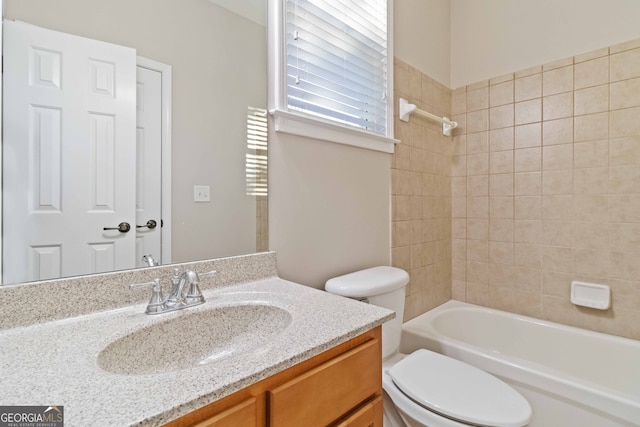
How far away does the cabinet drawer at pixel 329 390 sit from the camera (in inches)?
22.9

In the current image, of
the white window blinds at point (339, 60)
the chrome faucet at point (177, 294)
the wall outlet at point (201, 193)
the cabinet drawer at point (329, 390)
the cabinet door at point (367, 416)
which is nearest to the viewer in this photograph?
the cabinet drawer at point (329, 390)

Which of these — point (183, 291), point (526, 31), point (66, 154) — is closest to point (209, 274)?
point (183, 291)

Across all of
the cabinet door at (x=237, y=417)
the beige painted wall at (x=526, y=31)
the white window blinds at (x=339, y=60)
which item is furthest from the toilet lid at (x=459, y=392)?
the beige painted wall at (x=526, y=31)

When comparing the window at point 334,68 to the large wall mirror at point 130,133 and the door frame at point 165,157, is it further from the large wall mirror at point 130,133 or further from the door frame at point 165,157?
the door frame at point 165,157

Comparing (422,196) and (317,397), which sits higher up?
(422,196)

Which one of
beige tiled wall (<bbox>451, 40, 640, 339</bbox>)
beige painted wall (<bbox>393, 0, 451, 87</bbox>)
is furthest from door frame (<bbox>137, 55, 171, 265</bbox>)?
beige tiled wall (<bbox>451, 40, 640, 339</bbox>)

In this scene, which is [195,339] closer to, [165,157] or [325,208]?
[165,157]

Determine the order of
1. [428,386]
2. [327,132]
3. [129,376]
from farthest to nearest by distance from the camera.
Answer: [327,132], [428,386], [129,376]

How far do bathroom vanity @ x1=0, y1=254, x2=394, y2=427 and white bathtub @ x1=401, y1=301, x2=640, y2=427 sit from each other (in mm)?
876

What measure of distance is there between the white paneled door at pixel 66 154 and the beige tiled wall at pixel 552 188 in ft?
6.78

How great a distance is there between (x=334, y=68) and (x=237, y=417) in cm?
140

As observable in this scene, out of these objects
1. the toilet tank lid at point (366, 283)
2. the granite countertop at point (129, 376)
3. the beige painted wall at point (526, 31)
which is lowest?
the toilet tank lid at point (366, 283)

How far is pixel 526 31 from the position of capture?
193cm

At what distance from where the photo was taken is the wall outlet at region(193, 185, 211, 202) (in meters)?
1.04
